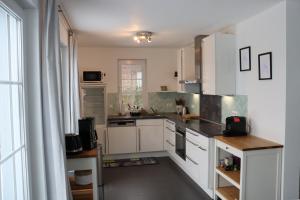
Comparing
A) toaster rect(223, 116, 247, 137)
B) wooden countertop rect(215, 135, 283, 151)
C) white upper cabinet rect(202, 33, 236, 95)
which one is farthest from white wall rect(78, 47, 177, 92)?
wooden countertop rect(215, 135, 283, 151)

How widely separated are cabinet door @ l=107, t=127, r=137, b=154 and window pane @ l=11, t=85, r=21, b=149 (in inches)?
130

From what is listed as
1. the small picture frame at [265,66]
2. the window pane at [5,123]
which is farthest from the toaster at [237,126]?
the window pane at [5,123]

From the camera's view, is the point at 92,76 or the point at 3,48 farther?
the point at 92,76

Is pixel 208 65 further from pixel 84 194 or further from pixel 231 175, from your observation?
pixel 84 194

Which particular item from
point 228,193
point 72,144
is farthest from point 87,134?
point 228,193

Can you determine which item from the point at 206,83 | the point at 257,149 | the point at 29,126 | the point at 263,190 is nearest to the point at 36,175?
the point at 29,126

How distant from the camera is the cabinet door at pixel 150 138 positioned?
16.9 ft

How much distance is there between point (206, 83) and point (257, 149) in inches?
58.0

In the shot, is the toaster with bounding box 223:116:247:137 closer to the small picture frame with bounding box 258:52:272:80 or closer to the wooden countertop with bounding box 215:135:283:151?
the wooden countertop with bounding box 215:135:283:151

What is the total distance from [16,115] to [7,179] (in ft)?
1.41

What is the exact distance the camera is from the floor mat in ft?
15.8

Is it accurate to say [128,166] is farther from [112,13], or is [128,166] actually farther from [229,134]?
[112,13]

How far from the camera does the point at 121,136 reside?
5.04 meters

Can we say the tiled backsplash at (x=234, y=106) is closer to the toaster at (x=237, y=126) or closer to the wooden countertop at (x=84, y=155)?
the toaster at (x=237, y=126)
